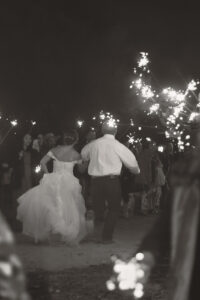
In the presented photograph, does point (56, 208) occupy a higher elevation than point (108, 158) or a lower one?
lower

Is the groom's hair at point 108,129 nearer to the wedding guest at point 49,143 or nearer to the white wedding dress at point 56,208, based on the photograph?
the white wedding dress at point 56,208

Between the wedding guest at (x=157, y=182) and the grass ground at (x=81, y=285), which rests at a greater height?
the wedding guest at (x=157, y=182)

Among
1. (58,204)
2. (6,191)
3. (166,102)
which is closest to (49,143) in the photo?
(58,204)

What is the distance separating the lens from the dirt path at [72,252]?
382 inches

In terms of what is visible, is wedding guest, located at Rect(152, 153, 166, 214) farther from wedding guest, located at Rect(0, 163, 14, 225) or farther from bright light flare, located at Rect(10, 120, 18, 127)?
bright light flare, located at Rect(10, 120, 18, 127)

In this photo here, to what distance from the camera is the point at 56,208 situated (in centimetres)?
1253

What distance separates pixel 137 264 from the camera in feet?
13.3

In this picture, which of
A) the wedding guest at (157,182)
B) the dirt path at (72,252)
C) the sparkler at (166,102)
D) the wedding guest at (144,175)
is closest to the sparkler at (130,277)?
the dirt path at (72,252)

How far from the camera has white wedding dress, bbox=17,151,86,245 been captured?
1232 cm

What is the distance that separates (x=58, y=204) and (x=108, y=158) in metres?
1.25

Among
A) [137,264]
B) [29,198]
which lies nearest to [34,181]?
[29,198]

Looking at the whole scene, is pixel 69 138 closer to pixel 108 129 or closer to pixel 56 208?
pixel 108 129

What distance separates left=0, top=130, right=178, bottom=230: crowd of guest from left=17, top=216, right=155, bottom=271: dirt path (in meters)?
2.96

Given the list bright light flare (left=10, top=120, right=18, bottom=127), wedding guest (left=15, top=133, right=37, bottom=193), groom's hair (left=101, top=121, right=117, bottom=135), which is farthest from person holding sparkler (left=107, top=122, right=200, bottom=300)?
bright light flare (left=10, top=120, right=18, bottom=127)
